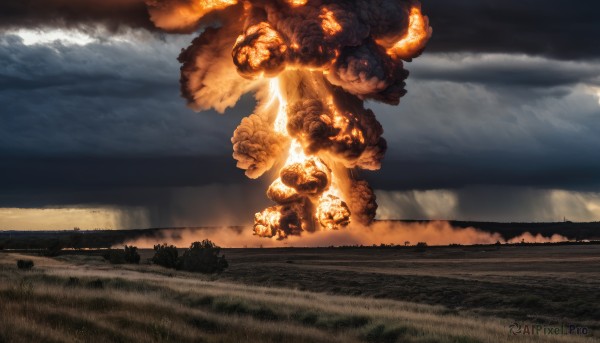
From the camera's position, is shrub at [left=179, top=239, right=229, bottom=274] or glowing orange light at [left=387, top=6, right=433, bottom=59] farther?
glowing orange light at [left=387, top=6, right=433, bottom=59]

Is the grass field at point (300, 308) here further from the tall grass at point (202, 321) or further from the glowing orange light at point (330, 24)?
the glowing orange light at point (330, 24)

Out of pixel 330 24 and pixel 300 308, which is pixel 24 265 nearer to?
pixel 300 308

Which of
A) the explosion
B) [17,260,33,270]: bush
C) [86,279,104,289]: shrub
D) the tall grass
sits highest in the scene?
the explosion

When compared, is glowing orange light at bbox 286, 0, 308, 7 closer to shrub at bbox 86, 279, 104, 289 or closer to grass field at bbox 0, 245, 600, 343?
grass field at bbox 0, 245, 600, 343

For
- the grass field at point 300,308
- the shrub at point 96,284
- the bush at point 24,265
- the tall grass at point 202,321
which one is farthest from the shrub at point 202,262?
the tall grass at point 202,321

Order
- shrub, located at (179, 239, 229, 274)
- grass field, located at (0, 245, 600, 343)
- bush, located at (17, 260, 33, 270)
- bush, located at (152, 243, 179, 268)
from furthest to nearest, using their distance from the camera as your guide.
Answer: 1. bush, located at (152, 243, 179, 268)
2. shrub, located at (179, 239, 229, 274)
3. bush, located at (17, 260, 33, 270)
4. grass field, located at (0, 245, 600, 343)

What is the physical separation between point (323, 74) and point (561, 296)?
7138 cm

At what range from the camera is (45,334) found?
812 inches

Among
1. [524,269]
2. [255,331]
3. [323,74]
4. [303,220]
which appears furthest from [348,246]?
[255,331]

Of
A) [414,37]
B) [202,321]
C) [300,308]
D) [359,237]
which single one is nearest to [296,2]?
[414,37]

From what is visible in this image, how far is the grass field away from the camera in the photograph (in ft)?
76.1

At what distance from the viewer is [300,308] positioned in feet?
107

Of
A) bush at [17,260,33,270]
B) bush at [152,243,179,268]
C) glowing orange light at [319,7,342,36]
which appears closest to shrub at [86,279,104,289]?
bush at [17,260,33,270]

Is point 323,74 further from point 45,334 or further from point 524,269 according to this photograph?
point 45,334
